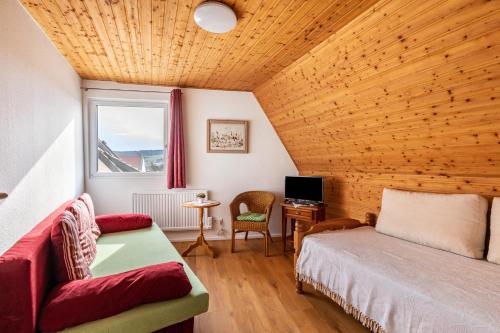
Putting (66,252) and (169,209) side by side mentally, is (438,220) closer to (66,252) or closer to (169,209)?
(66,252)

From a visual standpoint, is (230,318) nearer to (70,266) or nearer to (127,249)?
(127,249)

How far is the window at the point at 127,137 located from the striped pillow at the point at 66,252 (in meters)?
2.51

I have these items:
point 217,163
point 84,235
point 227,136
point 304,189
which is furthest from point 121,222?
point 304,189

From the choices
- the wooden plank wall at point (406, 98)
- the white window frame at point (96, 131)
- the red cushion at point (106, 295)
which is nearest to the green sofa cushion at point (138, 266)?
the red cushion at point (106, 295)

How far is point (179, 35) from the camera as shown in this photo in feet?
7.73

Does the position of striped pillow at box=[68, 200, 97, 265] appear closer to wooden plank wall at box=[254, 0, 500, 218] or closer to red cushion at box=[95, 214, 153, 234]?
red cushion at box=[95, 214, 153, 234]

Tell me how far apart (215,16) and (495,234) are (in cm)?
250

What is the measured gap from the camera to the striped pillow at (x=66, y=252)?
58.8 inches

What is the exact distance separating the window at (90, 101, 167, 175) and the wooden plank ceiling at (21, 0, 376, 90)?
0.60 m

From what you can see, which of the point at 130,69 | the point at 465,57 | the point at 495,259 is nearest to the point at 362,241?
the point at 495,259

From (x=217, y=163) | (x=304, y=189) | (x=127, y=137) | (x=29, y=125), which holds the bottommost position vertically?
(x=304, y=189)

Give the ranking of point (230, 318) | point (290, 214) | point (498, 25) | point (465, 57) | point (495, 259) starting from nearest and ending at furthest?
point (498, 25), point (465, 57), point (495, 259), point (230, 318), point (290, 214)

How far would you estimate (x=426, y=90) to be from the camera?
2.03m

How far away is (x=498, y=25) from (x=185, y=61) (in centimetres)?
258
